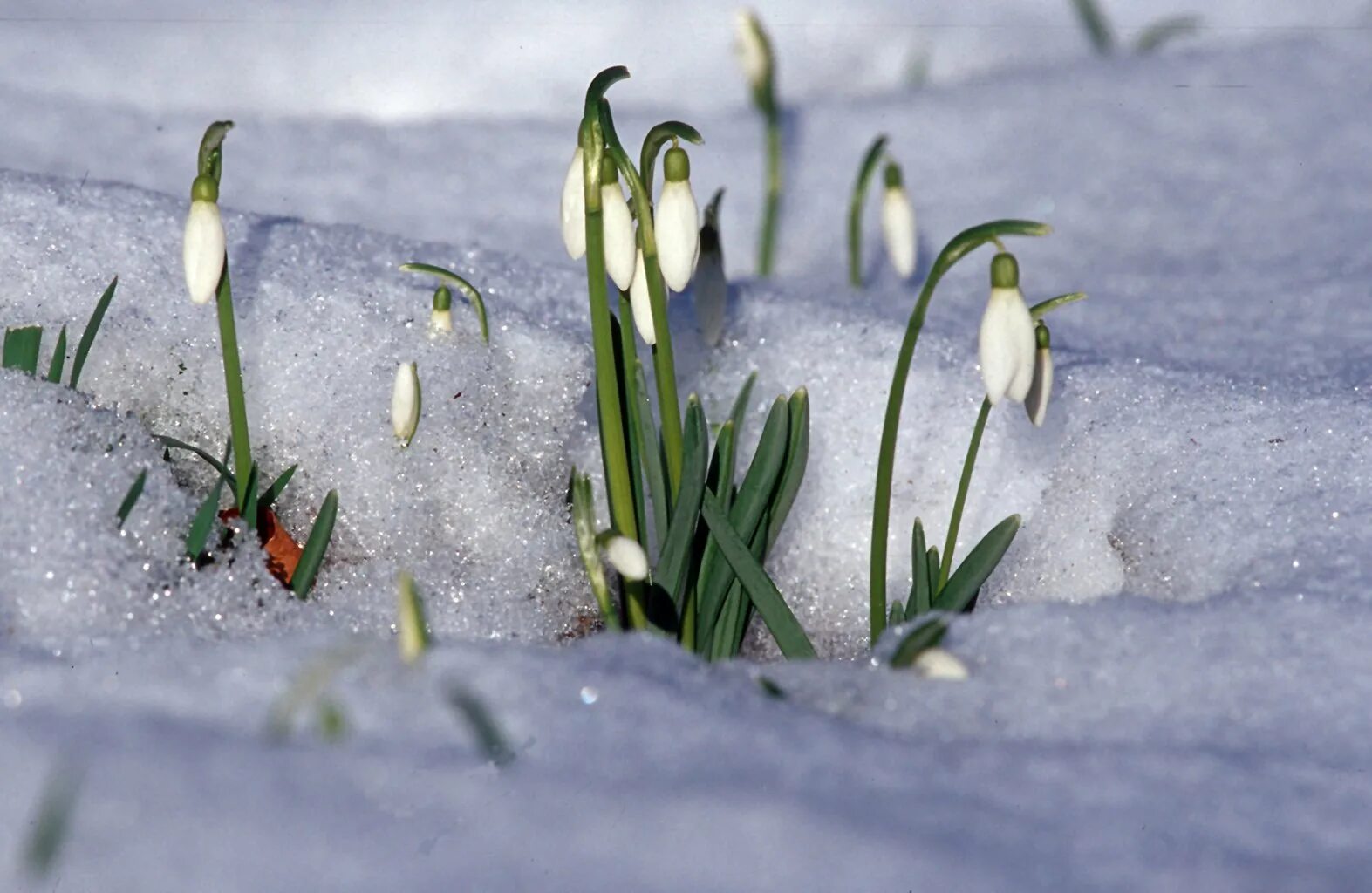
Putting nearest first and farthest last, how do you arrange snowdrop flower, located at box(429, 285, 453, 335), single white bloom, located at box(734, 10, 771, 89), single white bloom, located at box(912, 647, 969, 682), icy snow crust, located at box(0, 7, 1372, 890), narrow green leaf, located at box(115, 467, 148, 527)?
icy snow crust, located at box(0, 7, 1372, 890)
single white bloom, located at box(912, 647, 969, 682)
narrow green leaf, located at box(115, 467, 148, 527)
snowdrop flower, located at box(429, 285, 453, 335)
single white bloom, located at box(734, 10, 771, 89)

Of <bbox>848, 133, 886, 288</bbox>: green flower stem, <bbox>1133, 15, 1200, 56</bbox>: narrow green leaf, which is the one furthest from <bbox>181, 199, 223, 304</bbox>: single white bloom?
<bbox>1133, 15, 1200, 56</bbox>: narrow green leaf

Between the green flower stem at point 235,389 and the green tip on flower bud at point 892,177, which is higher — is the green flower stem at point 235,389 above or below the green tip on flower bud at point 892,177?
below

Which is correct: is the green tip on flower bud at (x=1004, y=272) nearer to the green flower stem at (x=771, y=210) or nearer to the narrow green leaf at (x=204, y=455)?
the narrow green leaf at (x=204, y=455)

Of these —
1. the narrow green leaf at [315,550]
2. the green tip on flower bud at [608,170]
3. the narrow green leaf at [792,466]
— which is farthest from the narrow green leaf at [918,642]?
the narrow green leaf at [315,550]

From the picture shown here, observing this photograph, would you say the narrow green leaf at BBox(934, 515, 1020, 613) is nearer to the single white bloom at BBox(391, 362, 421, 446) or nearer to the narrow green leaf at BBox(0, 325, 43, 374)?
the single white bloom at BBox(391, 362, 421, 446)

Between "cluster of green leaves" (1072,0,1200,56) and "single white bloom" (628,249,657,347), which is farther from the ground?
"cluster of green leaves" (1072,0,1200,56)

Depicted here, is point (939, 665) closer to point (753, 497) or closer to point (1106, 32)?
point (753, 497)

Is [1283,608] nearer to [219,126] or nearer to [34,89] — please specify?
[219,126]

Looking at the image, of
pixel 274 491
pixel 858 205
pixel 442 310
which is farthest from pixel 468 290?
pixel 858 205

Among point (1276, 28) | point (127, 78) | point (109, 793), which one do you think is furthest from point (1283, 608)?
point (127, 78)
